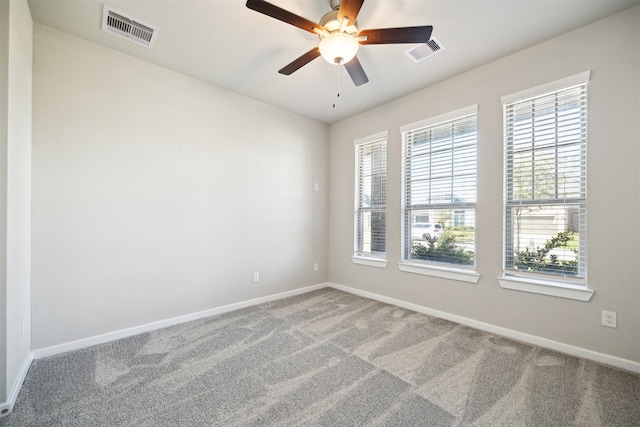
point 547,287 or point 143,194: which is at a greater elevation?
point 143,194

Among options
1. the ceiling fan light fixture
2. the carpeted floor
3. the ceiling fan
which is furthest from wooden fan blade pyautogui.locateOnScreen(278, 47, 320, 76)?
the carpeted floor

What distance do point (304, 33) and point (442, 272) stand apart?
295cm

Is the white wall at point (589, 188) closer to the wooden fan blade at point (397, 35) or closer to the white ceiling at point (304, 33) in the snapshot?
the white ceiling at point (304, 33)

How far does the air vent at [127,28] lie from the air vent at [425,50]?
2406mm

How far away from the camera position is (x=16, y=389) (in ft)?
5.96

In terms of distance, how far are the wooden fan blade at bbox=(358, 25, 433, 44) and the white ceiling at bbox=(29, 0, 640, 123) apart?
1.11ft

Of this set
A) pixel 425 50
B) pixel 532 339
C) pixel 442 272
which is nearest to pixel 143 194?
pixel 425 50

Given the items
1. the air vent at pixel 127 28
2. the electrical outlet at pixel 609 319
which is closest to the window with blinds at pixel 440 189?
the electrical outlet at pixel 609 319

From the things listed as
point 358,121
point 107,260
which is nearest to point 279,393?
point 107,260

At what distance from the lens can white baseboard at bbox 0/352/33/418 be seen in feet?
5.40

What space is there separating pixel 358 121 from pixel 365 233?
70.6 inches

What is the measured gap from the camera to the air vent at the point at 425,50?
8.22 feet

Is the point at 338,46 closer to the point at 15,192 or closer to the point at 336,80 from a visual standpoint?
the point at 336,80

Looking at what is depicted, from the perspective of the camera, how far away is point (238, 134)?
11.7 feet
